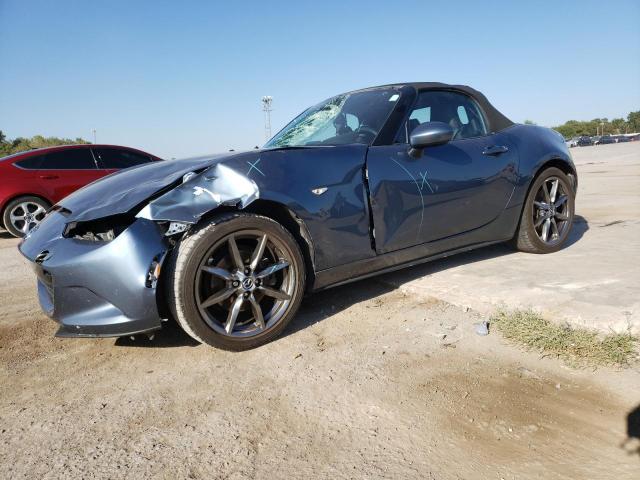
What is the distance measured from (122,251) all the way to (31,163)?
630 cm

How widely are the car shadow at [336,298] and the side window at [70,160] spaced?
574 centimetres

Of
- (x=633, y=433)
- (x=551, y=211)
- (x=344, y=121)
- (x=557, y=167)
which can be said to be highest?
(x=344, y=121)

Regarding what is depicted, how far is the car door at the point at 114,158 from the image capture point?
785 centimetres

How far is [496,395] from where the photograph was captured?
203cm

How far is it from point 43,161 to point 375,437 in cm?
755

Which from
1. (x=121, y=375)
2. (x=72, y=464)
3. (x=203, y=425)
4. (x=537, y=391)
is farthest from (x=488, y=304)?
(x=72, y=464)

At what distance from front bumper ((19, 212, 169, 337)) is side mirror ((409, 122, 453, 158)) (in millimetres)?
1684

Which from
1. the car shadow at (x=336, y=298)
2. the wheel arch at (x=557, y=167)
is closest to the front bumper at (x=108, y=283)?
the car shadow at (x=336, y=298)

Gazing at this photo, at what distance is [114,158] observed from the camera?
8047 mm

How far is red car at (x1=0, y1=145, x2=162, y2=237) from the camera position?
7105mm

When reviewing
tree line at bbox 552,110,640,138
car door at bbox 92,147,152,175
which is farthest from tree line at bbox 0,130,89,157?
tree line at bbox 552,110,640,138

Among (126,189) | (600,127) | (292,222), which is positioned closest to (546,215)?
(292,222)

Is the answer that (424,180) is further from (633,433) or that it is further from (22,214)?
(22,214)

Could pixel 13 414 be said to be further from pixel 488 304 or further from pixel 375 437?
pixel 488 304
